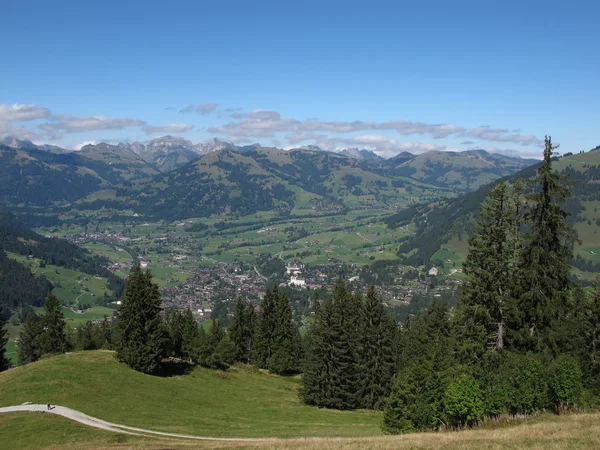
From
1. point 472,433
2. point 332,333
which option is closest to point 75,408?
point 332,333

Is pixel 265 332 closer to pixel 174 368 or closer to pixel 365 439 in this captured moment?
pixel 174 368

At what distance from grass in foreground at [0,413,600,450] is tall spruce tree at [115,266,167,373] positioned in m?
22.0

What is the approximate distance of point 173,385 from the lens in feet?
198

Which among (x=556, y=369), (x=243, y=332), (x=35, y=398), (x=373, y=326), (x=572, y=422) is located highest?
(x=556, y=369)

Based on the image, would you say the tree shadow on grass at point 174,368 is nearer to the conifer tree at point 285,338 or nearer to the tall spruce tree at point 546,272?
the conifer tree at point 285,338

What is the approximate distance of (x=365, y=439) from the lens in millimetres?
29828

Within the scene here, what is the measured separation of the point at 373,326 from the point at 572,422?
36596 mm

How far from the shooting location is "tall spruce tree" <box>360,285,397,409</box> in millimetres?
61031

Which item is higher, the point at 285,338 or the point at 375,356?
the point at 375,356

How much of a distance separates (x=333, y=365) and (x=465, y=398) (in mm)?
32039

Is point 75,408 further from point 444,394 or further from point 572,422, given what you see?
point 572,422

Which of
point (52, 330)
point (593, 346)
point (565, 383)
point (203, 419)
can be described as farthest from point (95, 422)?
point (52, 330)

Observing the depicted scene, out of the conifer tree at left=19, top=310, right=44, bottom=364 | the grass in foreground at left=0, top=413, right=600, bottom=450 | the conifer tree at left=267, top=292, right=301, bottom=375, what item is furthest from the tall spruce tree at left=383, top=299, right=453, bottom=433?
the conifer tree at left=19, top=310, right=44, bottom=364

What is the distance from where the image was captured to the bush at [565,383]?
3019 cm
